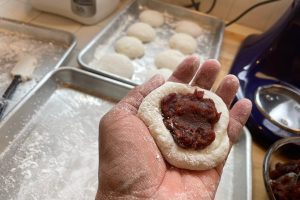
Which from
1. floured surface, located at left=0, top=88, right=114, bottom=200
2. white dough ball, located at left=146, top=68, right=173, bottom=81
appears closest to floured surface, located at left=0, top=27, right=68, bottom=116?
floured surface, located at left=0, top=88, right=114, bottom=200

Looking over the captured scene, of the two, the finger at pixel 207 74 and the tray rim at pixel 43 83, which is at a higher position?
the finger at pixel 207 74

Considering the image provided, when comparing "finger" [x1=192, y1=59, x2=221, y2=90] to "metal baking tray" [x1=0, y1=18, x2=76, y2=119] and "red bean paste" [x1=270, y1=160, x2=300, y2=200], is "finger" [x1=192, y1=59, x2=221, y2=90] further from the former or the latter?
"metal baking tray" [x1=0, y1=18, x2=76, y2=119]

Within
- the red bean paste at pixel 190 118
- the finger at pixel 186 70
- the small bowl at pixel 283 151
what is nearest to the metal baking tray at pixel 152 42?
the finger at pixel 186 70

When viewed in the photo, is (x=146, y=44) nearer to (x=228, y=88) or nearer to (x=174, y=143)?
(x=228, y=88)

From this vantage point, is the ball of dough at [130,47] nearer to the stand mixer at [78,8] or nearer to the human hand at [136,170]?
the stand mixer at [78,8]

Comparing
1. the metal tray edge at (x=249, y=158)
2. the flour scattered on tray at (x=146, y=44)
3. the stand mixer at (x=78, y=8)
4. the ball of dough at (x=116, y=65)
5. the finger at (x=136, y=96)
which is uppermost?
the finger at (x=136, y=96)

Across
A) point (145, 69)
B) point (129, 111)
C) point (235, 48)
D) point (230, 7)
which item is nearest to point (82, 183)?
point (129, 111)
